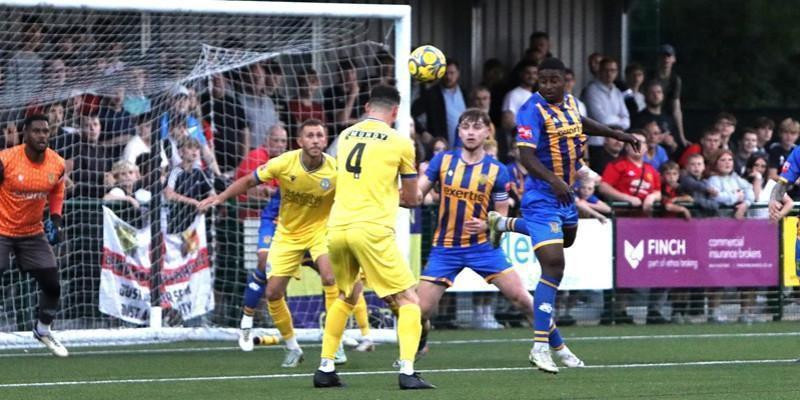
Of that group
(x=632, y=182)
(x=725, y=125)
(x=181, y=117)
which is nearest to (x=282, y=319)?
(x=181, y=117)

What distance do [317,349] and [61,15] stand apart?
154 inches

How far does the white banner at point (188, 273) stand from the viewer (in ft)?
51.0

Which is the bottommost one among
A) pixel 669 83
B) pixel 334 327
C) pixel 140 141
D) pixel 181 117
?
pixel 334 327

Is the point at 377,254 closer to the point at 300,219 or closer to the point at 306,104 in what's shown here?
the point at 300,219

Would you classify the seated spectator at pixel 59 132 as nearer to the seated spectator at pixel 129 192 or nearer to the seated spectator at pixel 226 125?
the seated spectator at pixel 129 192

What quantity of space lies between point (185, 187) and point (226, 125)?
852 mm

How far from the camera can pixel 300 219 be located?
13.2 meters

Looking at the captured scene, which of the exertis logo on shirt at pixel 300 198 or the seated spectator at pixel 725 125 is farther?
the seated spectator at pixel 725 125

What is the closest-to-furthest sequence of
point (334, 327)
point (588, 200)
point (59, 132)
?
point (334, 327) < point (59, 132) < point (588, 200)

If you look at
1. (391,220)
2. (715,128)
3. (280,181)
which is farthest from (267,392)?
(715,128)

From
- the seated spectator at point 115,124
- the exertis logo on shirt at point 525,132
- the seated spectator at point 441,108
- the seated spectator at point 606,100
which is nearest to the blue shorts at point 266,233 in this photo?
the seated spectator at point 115,124

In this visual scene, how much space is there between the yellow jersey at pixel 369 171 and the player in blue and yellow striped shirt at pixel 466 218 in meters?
2.01

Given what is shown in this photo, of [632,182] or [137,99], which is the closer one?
[137,99]

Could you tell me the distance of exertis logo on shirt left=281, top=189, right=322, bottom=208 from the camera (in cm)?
1301
